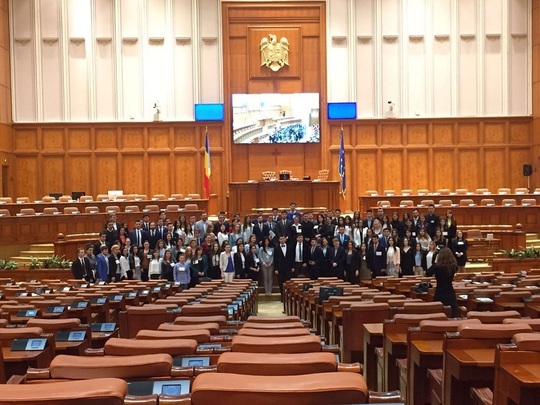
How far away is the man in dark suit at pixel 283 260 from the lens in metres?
13.6

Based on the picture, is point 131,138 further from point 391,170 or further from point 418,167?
point 418,167

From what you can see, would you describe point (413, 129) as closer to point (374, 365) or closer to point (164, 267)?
point (164, 267)

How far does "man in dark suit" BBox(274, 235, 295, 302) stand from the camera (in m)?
13.6

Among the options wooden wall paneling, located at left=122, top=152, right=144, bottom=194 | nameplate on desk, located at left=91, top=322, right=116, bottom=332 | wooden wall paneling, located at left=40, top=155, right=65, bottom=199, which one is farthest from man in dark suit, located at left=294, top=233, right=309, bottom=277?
wooden wall paneling, located at left=40, top=155, right=65, bottom=199

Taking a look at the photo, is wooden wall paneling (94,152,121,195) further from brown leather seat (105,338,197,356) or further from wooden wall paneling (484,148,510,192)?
brown leather seat (105,338,197,356)

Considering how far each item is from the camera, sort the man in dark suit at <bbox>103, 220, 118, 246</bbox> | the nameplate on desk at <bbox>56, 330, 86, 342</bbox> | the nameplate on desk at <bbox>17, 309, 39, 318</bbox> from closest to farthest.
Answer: the nameplate on desk at <bbox>56, 330, 86, 342</bbox>, the nameplate on desk at <bbox>17, 309, 39, 318</bbox>, the man in dark suit at <bbox>103, 220, 118, 246</bbox>

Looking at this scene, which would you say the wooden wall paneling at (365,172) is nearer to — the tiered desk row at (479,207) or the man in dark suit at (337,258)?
the tiered desk row at (479,207)

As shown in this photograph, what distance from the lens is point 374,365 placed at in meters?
4.82

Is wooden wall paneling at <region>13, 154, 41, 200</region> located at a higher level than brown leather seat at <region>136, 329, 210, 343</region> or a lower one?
higher

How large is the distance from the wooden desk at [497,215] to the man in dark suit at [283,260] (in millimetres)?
5213

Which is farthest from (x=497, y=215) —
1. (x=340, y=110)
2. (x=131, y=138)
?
(x=131, y=138)

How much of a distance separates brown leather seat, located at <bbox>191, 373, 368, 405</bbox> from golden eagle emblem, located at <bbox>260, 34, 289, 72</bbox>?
20869 mm

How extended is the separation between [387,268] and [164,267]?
458cm

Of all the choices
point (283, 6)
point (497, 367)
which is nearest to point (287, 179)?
point (283, 6)
